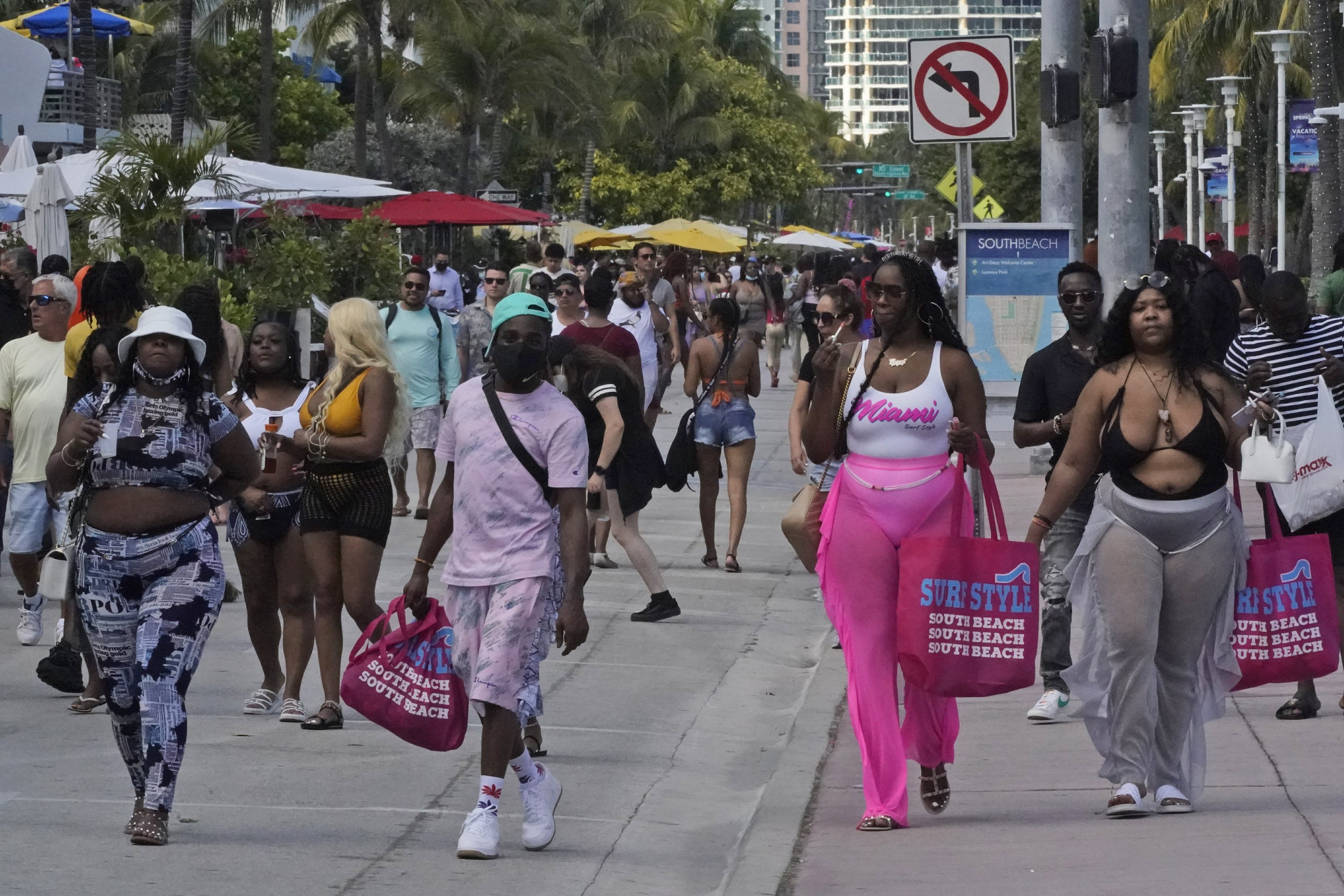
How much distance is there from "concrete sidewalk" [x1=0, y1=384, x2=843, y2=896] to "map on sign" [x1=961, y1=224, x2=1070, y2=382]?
10.7ft

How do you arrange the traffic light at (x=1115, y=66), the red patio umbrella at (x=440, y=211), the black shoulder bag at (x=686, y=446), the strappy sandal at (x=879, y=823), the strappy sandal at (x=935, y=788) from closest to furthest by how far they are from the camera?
the strappy sandal at (x=879, y=823), the strappy sandal at (x=935, y=788), the black shoulder bag at (x=686, y=446), the traffic light at (x=1115, y=66), the red patio umbrella at (x=440, y=211)

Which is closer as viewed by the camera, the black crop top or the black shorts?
the black crop top

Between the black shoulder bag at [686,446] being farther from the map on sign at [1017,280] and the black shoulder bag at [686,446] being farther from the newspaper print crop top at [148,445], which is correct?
the newspaper print crop top at [148,445]

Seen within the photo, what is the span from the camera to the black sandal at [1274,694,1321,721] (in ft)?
26.7

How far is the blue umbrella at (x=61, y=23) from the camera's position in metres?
37.1

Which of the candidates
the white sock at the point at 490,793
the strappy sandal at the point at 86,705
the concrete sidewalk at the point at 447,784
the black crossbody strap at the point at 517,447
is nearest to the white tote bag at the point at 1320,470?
the concrete sidewalk at the point at 447,784

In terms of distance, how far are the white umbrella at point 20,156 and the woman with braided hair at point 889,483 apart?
16.4 metres

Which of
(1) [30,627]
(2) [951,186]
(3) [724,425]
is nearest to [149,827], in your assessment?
(1) [30,627]

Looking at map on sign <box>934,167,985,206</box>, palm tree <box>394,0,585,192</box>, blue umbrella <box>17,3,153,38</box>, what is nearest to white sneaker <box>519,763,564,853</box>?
map on sign <box>934,167,985,206</box>

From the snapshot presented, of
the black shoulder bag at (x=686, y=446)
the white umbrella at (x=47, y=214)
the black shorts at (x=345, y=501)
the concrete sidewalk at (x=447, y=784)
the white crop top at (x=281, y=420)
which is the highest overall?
the white umbrella at (x=47, y=214)

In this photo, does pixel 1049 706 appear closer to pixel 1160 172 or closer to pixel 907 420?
pixel 907 420

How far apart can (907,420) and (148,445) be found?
7.78ft

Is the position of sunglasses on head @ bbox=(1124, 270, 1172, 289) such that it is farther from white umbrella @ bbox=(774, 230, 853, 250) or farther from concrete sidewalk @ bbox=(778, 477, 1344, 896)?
white umbrella @ bbox=(774, 230, 853, 250)

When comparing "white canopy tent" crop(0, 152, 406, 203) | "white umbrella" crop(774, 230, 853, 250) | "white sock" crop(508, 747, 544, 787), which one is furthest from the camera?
"white umbrella" crop(774, 230, 853, 250)
